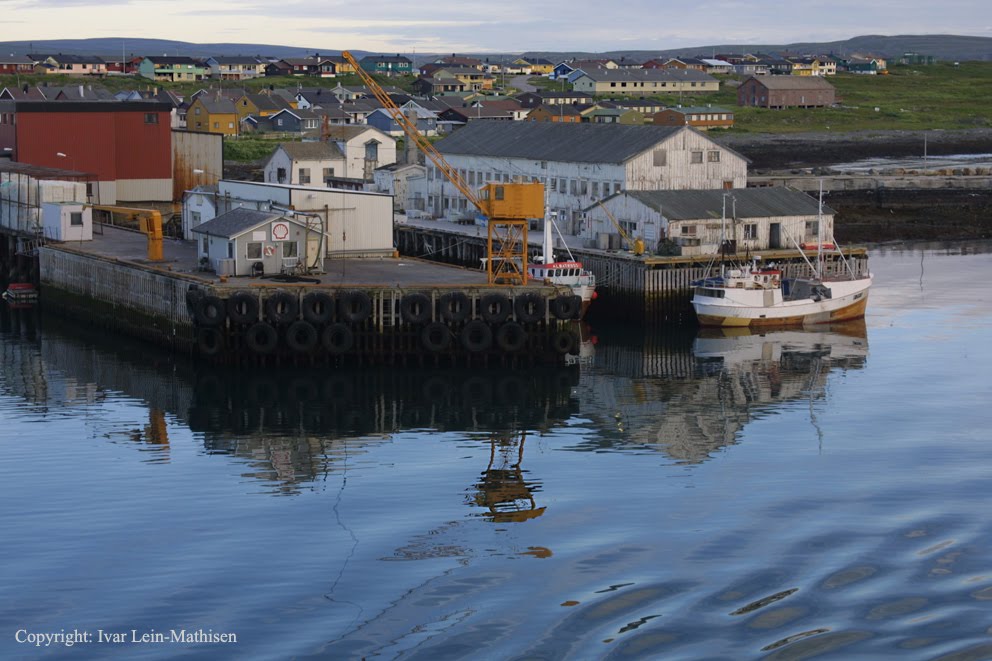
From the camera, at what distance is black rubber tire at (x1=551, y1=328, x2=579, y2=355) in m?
50.8

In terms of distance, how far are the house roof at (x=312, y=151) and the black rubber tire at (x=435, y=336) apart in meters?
38.0

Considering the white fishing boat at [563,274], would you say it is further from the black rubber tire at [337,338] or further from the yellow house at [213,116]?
the yellow house at [213,116]

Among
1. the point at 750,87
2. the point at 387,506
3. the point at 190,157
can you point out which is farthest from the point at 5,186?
the point at 750,87

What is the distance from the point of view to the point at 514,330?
50531mm

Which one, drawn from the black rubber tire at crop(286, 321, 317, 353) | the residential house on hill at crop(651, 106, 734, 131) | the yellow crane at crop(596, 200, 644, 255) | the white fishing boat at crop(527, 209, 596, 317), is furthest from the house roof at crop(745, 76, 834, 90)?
the black rubber tire at crop(286, 321, 317, 353)

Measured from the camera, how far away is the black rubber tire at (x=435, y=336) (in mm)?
50000

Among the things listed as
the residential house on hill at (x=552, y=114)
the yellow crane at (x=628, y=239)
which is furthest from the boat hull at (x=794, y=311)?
the residential house on hill at (x=552, y=114)

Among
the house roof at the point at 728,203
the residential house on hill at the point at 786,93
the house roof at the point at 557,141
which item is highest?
the residential house on hill at the point at 786,93

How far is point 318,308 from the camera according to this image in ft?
162

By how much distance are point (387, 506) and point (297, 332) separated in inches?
683

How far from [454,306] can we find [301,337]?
5.31 meters

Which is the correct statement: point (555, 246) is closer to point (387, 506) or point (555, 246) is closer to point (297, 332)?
point (297, 332)

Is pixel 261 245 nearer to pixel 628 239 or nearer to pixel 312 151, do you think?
pixel 628 239

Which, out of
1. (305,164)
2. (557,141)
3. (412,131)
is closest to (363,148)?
(305,164)
